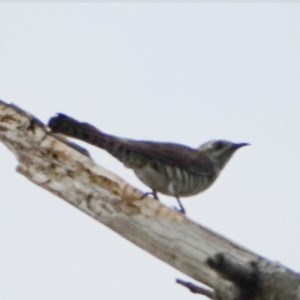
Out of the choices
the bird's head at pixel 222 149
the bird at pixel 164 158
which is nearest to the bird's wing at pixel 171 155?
the bird at pixel 164 158

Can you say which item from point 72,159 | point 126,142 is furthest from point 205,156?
point 72,159

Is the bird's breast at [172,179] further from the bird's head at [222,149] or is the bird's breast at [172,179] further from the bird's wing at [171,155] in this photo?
the bird's head at [222,149]

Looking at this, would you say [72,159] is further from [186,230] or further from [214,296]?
[214,296]

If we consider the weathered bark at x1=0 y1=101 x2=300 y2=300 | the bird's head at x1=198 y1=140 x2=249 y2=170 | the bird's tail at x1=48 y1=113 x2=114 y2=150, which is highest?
the bird's head at x1=198 y1=140 x2=249 y2=170

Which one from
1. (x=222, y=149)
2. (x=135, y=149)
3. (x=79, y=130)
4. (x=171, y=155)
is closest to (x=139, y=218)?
(x=79, y=130)

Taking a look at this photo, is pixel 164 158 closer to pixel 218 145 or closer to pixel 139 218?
pixel 218 145

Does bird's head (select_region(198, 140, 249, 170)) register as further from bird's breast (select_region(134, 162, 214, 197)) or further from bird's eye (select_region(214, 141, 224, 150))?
bird's breast (select_region(134, 162, 214, 197))

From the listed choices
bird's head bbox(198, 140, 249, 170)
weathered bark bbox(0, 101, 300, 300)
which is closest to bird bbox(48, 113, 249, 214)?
bird's head bbox(198, 140, 249, 170)
